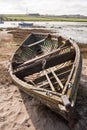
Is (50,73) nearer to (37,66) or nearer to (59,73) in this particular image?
(59,73)

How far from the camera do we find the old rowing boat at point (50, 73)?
5.48 metres

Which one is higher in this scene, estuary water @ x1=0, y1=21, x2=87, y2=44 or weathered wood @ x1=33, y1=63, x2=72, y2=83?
weathered wood @ x1=33, y1=63, x2=72, y2=83

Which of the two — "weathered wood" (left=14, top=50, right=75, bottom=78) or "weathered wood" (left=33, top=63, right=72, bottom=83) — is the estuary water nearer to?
"weathered wood" (left=33, top=63, right=72, bottom=83)

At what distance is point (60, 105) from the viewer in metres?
5.13

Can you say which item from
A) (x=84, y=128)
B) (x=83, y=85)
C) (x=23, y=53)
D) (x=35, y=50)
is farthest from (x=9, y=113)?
(x=35, y=50)

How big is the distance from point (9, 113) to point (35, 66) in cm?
181

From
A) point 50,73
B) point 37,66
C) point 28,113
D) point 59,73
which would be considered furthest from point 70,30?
point 28,113

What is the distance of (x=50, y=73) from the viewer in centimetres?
837

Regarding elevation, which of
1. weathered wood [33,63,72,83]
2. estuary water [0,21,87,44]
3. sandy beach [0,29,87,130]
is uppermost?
weathered wood [33,63,72,83]

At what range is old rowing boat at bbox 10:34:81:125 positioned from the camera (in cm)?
548

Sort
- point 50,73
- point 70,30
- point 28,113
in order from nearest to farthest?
point 28,113
point 50,73
point 70,30

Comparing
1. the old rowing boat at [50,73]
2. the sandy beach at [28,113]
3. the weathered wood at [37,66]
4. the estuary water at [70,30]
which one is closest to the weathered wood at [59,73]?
the old rowing boat at [50,73]

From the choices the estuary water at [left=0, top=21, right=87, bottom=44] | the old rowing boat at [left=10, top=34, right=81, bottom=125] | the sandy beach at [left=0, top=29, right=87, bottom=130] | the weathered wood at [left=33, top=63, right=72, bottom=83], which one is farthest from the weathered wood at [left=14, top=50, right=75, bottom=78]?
the estuary water at [left=0, top=21, right=87, bottom=44]

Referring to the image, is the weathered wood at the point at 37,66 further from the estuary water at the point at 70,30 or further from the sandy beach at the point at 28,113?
the estuary water at the point at 70,30
